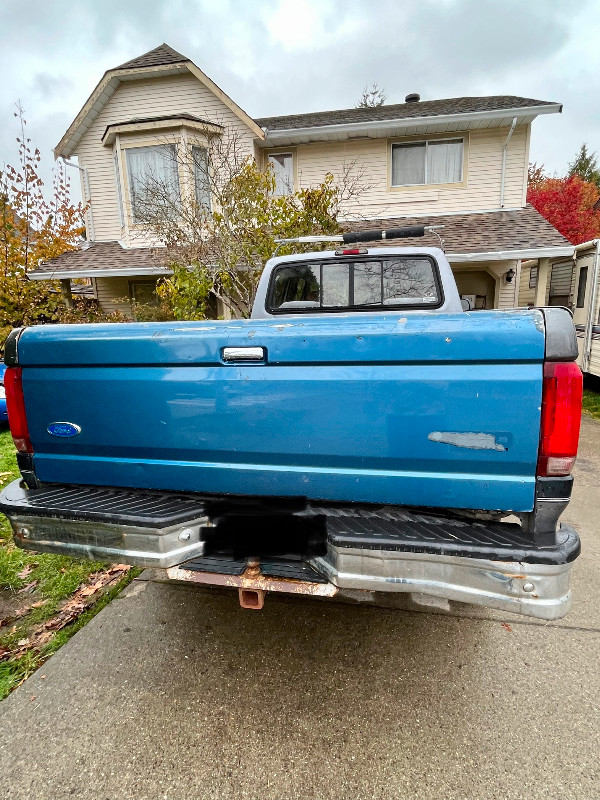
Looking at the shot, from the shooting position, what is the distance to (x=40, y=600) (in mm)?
3111

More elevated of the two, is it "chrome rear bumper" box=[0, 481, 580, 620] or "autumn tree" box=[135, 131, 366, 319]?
"autumn tree" box=[135, 131, 366, 319]

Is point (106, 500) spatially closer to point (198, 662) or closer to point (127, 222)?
point (198, 662)

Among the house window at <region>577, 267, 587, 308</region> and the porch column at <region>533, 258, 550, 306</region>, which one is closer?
the house window at <region>577, 267, 587, 308</region>

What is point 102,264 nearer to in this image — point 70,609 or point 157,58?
point 157,58

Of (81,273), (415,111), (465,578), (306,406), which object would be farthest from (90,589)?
(415,111)

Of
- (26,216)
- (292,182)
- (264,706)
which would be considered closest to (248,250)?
(292,182)

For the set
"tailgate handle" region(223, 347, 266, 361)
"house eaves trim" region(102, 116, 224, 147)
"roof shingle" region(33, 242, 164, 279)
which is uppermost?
"house eaves trim" region(102, 116, 224, 147)

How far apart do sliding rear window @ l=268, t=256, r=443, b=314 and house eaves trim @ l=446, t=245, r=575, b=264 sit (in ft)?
21.8

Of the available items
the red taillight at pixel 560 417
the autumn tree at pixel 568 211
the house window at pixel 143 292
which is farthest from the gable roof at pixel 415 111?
the red taillight at pixel 560 417

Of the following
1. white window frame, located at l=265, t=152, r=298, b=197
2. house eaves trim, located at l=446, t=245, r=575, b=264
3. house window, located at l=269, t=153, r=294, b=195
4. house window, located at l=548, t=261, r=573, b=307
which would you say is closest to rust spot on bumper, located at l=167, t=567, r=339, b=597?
house eaves trim, located at l=446, t=245, r=575, b=264

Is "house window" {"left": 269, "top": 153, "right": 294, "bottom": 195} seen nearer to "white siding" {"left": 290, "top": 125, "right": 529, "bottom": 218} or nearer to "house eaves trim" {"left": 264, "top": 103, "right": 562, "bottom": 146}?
"white siding" {"left": 290, "top": 125, "right": 529, "bottom": 218}

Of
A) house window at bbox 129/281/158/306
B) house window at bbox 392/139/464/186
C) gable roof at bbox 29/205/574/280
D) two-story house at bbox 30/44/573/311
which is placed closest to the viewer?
gable roof at bbox 29/205/574/280

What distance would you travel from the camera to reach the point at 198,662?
8.21 ft

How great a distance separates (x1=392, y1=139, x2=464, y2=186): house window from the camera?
1122 cm
